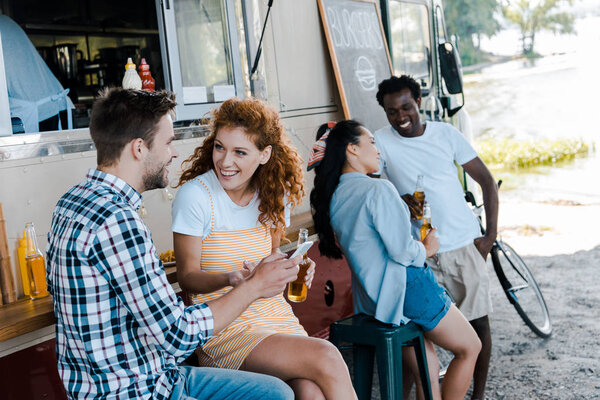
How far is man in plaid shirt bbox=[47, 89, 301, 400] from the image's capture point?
71.8 inches

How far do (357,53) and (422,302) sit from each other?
2.58 metres

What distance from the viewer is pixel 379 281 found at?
9.93 ft

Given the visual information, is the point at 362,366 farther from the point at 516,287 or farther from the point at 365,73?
the point at 365,73

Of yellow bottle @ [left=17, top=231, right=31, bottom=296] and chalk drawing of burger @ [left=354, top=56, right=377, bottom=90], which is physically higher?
chalk drawing of burger @ [left=354, top=56, right=377, bottom=90]

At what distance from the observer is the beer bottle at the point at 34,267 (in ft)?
8.69

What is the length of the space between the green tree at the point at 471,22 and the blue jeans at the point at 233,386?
1796 centimetres

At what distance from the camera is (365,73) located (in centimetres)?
514

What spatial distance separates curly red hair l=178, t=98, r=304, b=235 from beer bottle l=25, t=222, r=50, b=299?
2.09ft

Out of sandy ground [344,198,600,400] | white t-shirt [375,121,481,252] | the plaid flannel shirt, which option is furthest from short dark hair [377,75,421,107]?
the plaid flannel shirt

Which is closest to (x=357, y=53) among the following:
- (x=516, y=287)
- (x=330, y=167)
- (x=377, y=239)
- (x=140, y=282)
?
(x=516, y=287)

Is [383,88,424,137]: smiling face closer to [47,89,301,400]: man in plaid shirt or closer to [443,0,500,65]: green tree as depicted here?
[47,89,301,400]: man in plaid shirt

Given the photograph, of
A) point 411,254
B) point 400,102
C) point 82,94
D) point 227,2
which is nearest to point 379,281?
point 411,254

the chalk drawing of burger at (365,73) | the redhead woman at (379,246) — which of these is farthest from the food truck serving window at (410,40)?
the redhead woman at (379,246)

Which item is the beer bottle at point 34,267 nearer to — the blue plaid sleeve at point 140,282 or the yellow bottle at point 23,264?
the yellow bottle at point 23,264
